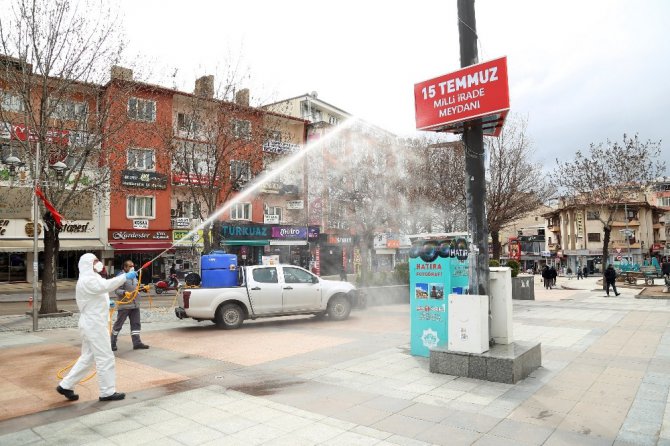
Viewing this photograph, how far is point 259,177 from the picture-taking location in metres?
19.4

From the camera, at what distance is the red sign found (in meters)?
6.29

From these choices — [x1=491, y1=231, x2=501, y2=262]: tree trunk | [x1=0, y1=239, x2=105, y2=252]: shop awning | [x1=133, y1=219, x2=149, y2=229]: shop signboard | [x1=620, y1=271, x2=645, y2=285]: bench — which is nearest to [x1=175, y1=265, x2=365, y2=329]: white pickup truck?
[x1=491, y1=231, x2=501, y2=262]: tree trunk

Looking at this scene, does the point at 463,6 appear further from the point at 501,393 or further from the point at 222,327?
the point at 222,327

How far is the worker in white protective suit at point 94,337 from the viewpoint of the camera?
18.3 ft

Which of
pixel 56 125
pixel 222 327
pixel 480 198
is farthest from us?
pixel 56 125

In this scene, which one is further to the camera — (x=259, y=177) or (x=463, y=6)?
(x=259, y=177)

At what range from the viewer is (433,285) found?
7.48m

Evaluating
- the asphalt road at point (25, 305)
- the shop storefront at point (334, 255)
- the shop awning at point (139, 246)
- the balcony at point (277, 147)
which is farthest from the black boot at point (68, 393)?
the shop storefront at point (334, 255)

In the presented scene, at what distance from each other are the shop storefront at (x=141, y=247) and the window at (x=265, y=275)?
19.2 metres

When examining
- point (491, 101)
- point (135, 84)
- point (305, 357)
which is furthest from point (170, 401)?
point (135, 84)

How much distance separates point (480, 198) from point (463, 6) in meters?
2.82

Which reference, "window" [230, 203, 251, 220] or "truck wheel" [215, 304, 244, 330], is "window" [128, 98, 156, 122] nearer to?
"truck wheel" [215, 304, 244, 330]

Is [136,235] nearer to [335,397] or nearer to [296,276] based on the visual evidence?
[296,276]

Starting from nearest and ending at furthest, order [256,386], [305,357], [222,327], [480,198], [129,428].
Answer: [129,428], [256,386], [480,198], [305,357], [222,327]
